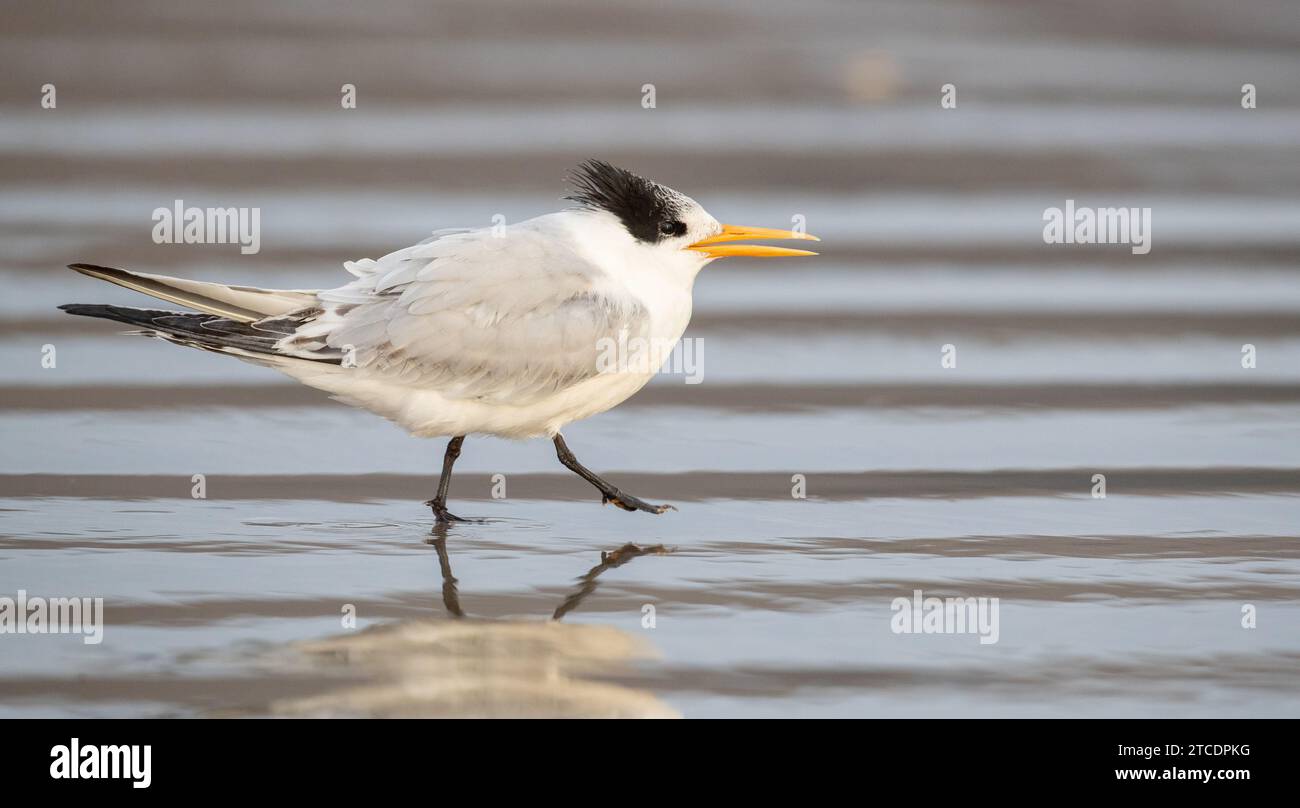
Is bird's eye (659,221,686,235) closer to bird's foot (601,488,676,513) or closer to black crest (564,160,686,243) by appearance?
black crest (564,160,686,243)

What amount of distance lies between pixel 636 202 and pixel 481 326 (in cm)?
67

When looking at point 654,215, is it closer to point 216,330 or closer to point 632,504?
point 632,504

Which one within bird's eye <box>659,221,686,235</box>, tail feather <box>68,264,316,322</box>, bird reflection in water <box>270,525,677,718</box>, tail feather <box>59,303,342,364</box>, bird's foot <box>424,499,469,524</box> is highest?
bird's eye <box>659,221,686,235</box>

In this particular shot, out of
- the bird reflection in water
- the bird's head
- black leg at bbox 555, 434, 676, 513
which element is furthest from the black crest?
the bird reflection in water

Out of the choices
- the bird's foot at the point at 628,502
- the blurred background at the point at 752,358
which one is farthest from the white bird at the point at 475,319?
the blurred background at the point at 752,358

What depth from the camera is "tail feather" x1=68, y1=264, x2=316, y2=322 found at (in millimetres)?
5395

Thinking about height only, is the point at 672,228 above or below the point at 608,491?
above

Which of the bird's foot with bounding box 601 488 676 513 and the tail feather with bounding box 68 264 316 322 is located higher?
the tail feather with bounding box 68 264 316 322

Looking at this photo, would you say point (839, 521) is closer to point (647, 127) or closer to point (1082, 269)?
point (1082, 269)

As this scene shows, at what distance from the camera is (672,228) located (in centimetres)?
570

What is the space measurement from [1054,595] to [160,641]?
240 cm

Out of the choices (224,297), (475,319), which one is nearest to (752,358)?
(475,319)

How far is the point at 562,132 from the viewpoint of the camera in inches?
401

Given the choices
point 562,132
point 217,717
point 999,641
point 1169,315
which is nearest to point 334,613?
point 217,717
